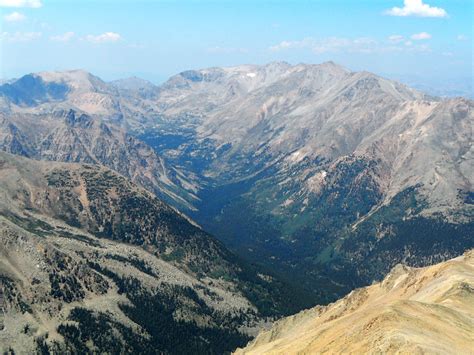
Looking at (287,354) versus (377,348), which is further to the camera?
(287,354)

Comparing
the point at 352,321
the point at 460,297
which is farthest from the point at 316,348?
the point at 460,297

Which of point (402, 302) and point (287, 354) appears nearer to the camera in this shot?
point (402, 302)

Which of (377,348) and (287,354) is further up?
(377,348)

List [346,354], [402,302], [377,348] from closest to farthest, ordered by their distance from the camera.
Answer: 1. [377,348]
2. [346,354]
3. [402,302]

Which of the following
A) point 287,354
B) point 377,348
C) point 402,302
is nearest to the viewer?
point 377,348

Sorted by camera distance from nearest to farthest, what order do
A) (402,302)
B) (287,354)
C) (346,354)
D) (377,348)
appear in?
(377,348) < (346,354) < (402,302) < (287,354)

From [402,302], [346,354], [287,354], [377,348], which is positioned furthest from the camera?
[287,354]

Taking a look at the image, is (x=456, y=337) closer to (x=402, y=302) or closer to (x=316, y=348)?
(x=402, y=302)

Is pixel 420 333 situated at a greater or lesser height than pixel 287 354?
greater

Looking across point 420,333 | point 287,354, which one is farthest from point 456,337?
point 287,354

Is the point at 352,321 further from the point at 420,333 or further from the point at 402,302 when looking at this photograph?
the point at 420,333
